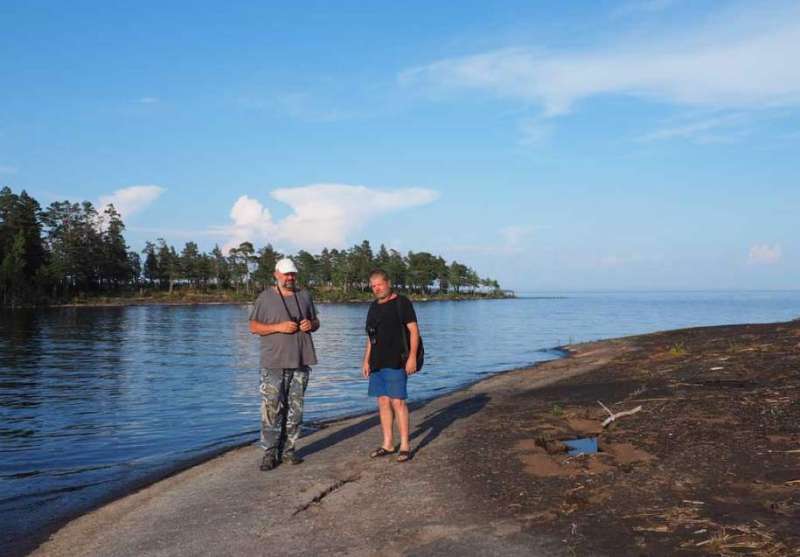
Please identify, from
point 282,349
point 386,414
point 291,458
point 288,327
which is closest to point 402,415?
point 386,414

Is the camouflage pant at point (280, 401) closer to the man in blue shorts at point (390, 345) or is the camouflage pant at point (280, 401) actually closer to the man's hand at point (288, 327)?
the man's hand at point (288, 327)

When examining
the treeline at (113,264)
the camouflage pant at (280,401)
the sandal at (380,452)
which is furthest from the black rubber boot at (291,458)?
the treeline at (113,264)

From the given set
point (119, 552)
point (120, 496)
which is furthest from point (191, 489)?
point (119, 552)

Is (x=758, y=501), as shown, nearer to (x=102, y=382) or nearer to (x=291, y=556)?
(x=291, y=556)

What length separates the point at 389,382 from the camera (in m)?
8.34

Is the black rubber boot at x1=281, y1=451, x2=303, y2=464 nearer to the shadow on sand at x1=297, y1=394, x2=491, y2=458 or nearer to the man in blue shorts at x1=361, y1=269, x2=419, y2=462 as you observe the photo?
the shadow on sand at x1=297, y1=394, x2=491, y2=458

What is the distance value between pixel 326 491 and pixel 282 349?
1929 millimetres

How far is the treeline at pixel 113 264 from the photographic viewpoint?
103 metres

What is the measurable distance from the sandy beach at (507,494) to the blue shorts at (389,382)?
3.19ft

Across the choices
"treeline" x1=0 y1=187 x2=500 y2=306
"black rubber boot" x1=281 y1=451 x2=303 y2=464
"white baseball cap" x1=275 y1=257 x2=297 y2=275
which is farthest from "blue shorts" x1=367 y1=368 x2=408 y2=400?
"treeline" x1=0 y1=187 x2=500 y2=306

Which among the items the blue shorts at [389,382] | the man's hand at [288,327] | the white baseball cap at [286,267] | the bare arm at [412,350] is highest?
the white baseball cap at [286,267]

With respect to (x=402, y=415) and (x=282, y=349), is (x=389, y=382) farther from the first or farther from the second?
(x=282, y=349)

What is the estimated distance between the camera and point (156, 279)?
143750 millimetres

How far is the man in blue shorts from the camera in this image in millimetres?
8211
